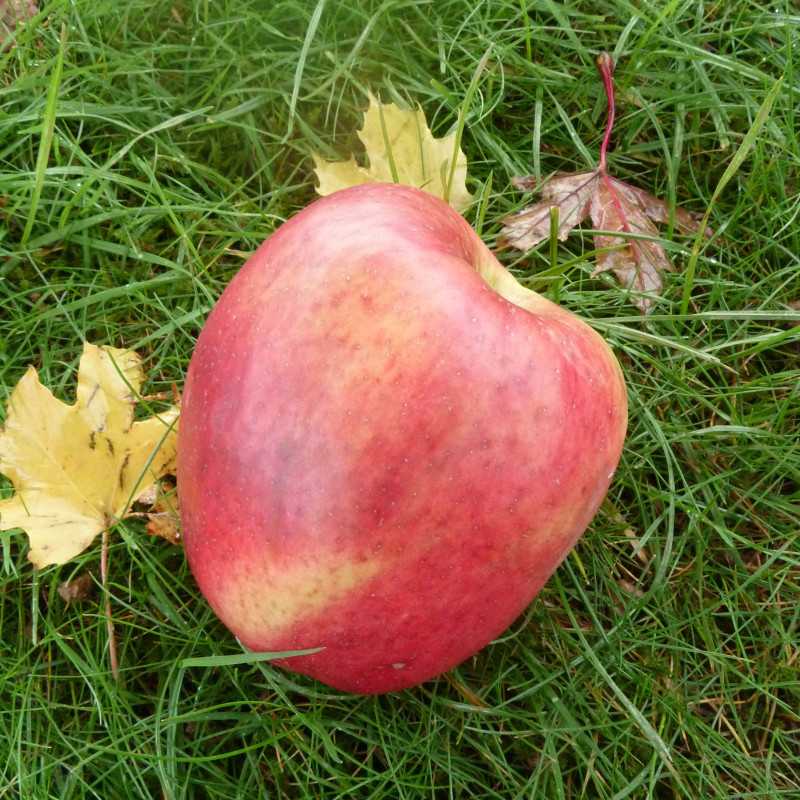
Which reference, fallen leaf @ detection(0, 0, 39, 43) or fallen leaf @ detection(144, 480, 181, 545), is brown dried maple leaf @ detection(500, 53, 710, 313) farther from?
fallen leaf @ detection(0, 0, 39, 43)

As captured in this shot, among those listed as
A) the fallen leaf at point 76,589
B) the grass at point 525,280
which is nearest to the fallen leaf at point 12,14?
the grass at point 525,280

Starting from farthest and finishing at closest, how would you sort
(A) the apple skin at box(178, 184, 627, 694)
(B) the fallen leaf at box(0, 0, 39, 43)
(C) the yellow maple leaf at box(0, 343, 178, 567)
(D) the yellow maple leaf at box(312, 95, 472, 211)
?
(B) the fallen leaf at box(0, 0, 39, 43), (D) the yellow maple leaf at box(312, 95, 472, 211), (C) the yellow maple leaf at box(0, 343, 178, 567), (A) the apple skin at box(178, 184, 627, 694)

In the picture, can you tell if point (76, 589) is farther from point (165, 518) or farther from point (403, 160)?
point (403, 160)

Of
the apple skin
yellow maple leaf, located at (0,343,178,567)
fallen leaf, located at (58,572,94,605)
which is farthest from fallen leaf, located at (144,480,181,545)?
the apple skin

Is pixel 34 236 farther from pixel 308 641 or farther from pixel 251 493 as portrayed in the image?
pixel 308 641

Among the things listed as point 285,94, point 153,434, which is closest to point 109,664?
point 153,434

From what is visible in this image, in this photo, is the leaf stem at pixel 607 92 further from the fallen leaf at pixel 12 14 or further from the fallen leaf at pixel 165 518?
the fallen leaf at pixel 12 14
